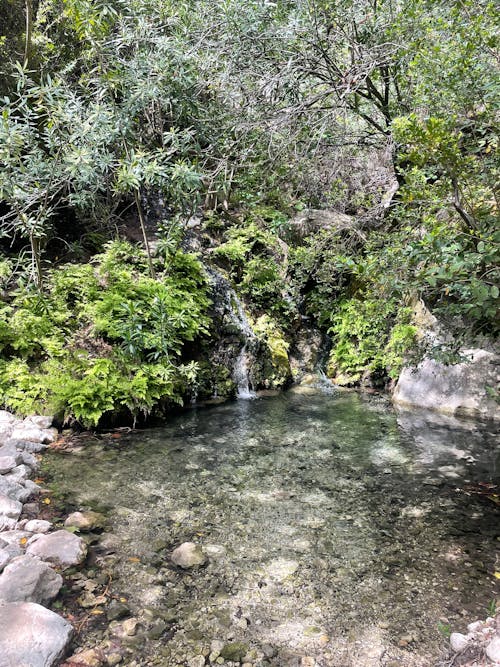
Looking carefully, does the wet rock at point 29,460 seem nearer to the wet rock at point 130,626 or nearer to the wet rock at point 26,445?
the wet rock at point 26,445

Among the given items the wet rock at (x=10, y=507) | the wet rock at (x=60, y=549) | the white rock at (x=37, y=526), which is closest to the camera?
the wet rock at (x=60, y=549)

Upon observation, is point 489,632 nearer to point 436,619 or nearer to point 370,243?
point 436,619

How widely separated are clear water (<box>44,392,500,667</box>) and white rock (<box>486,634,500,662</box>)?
1.44ft

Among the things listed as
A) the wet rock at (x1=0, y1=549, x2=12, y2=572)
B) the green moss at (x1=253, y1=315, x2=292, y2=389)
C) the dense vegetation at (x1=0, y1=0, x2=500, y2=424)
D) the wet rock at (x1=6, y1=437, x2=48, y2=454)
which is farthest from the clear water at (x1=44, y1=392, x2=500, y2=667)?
the green moss at (x1=253, y1=315, x2=292, y2=389)

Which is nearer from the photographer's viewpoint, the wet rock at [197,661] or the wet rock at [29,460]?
the wet rock at [197,661]

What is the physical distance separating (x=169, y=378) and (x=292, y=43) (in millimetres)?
4892

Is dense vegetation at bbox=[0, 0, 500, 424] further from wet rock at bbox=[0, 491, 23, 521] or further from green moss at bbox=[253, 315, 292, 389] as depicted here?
wet rock at bbox=[0, 491, 23, 521]

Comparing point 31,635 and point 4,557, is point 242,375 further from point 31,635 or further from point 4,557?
point 31,635

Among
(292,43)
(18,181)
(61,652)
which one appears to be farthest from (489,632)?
(18,181)

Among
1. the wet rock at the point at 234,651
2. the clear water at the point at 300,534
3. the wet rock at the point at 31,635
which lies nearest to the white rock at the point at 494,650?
the clear water at the point at 300,534

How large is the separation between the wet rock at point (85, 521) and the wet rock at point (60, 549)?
316 millimetres

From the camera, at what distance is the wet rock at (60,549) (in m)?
3.44

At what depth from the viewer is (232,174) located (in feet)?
17.8

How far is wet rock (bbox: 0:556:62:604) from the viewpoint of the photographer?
9.39ft
